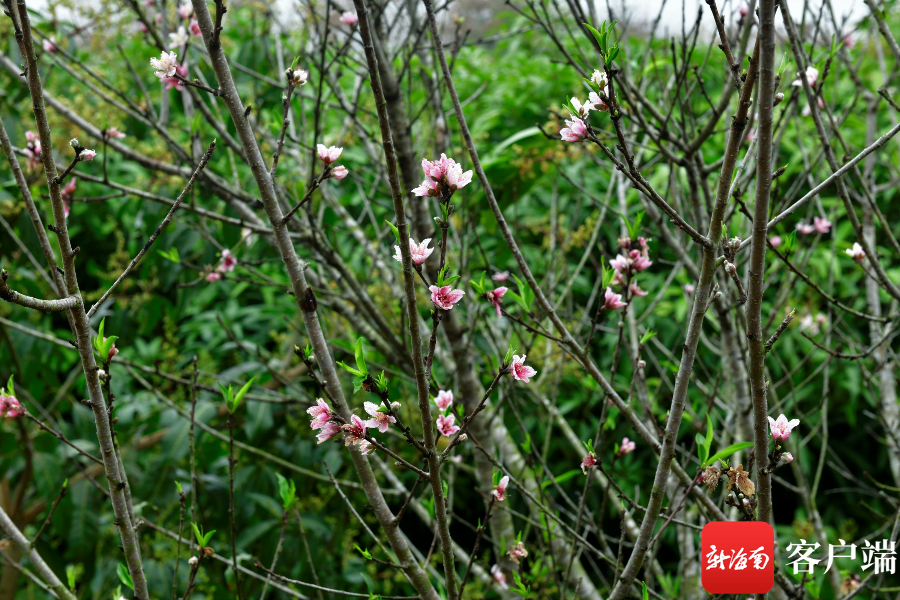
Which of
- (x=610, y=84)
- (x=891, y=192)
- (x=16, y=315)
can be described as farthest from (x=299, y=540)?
(x=891, y=192)

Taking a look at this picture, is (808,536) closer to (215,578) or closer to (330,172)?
(215,578)

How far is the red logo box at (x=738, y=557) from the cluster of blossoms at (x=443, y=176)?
0.73 metres

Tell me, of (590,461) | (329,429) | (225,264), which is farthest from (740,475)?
(225,264)

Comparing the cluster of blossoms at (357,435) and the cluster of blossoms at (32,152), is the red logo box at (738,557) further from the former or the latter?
the cluster of blossoms at (32,152)

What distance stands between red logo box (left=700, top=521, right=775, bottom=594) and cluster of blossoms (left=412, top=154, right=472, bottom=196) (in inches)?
28.6

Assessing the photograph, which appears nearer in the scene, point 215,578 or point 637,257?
point 637,257

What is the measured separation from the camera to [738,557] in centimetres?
107

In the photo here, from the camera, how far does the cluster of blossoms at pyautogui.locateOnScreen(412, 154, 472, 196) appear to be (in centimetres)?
89

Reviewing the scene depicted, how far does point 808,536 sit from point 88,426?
3.17 m

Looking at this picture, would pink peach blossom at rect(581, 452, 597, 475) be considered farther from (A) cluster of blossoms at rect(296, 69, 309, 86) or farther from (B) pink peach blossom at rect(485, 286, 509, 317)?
(A) cluster of blossoms at rect(296, 69, 309, 86)

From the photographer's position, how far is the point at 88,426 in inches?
108

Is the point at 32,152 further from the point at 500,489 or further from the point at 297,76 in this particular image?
the point at 500,489

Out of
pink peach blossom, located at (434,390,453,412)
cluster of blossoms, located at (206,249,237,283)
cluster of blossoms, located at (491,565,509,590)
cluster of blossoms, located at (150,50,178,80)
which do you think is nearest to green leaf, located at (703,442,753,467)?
pink peach blossom, located at (434,390,453,412)

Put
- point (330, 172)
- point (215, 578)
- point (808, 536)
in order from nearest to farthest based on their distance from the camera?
point (330, 172)
point (215, 578)
point (808, 536)
